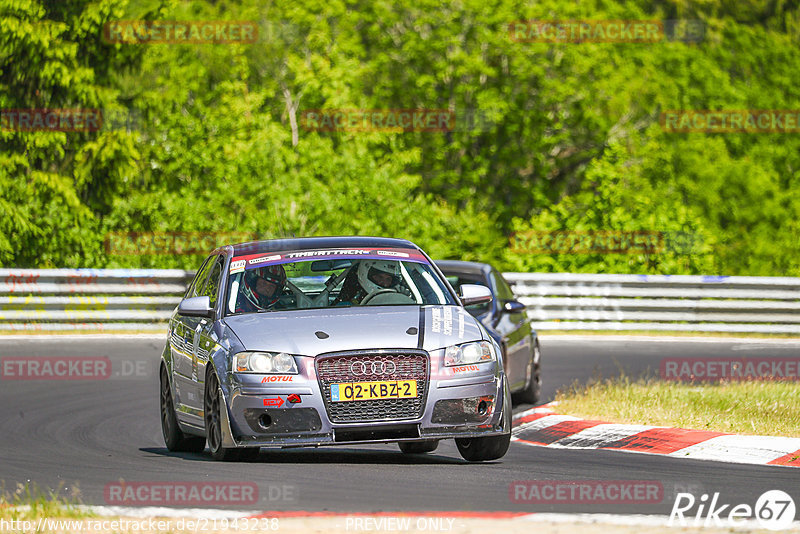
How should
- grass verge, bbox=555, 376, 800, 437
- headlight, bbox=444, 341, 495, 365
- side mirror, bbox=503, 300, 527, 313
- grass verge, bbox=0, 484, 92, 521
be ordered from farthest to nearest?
side mirror, bbox=503, 300, 527, 313 < grass verge, bbox=555, 376, 800, 437 < headlight, bbox=444, 341, 495, 365 < grass verge, bbox=0, 484, 92, 521

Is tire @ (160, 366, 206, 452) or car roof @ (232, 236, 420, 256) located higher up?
car roof @ (232, 236, 420, 256)

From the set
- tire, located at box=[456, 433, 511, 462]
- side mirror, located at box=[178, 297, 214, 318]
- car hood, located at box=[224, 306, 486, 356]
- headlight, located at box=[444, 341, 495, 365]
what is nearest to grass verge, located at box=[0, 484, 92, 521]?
car hood, located at box=[224, 306, 486, 356]

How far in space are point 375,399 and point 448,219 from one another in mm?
26915

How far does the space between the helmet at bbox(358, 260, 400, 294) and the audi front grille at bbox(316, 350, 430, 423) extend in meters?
1.26

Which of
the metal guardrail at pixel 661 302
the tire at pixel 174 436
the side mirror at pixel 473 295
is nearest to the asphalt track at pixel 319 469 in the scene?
the tire at pixel 174 436

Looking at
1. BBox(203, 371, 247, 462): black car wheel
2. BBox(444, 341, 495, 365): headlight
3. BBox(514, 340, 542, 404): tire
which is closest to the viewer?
BBox(444, 341, 495, 365): headlight

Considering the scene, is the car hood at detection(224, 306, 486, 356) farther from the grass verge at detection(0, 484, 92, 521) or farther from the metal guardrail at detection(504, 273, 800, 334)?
the metal guardrail at detection(504, 273, 800, 334)

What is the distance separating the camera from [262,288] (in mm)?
10555

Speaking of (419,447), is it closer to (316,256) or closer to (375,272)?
(375,272)

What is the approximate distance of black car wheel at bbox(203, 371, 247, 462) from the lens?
9781 millimetres

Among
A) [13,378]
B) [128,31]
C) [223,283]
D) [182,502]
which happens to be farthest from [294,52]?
[182,502]

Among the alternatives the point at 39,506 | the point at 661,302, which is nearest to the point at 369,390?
the point at 39,506

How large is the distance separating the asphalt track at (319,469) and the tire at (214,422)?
0.09m

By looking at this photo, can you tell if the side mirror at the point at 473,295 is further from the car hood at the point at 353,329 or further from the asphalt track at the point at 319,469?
the asphalt track at the point at 319,469
